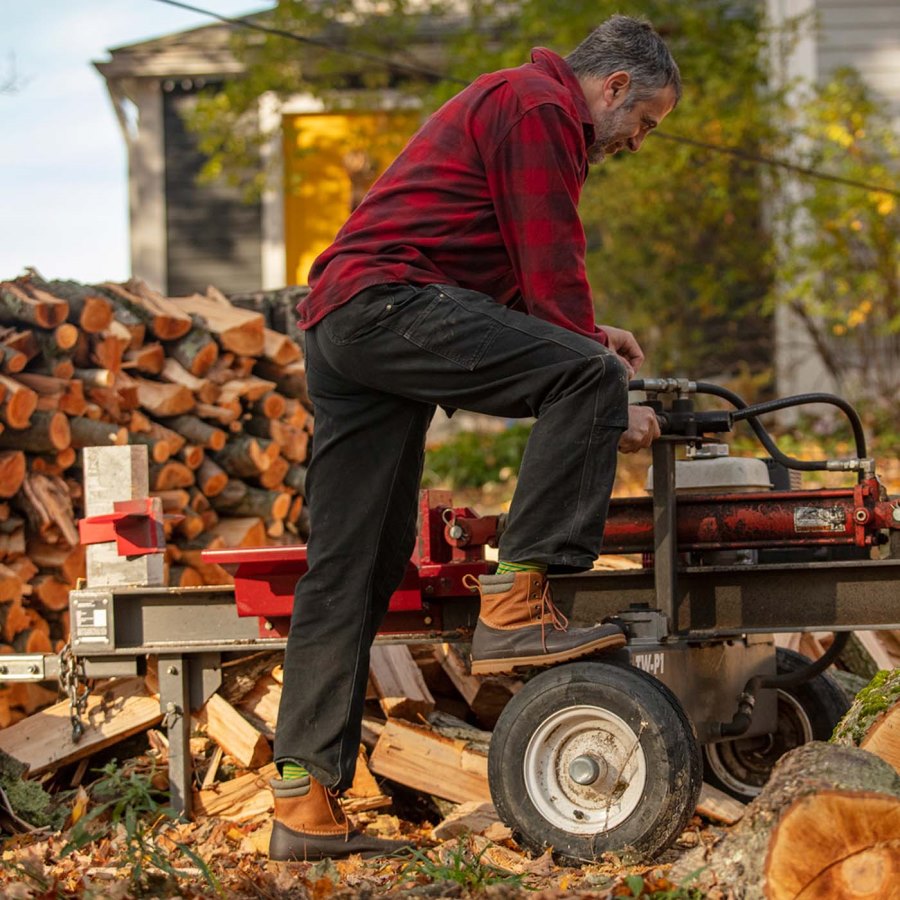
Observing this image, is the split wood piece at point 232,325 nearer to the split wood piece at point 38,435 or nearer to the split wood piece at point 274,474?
the split wood piece at point 274,474

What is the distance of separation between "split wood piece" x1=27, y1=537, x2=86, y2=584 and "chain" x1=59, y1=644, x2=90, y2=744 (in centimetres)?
119

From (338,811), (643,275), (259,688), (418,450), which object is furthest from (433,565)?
(643,275)

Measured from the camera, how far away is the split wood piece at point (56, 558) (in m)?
6.02

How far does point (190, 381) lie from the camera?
22.1 ft

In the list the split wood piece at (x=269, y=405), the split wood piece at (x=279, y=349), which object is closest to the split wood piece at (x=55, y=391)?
the split wood piece at (x=269, y=405)

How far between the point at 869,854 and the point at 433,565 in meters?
1.77

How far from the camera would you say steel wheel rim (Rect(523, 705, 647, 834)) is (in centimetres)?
369

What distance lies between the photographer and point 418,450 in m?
3.96

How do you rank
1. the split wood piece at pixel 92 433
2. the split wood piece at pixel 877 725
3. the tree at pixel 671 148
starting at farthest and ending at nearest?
the tree at pixel 671 148
the split wood piece at pixel 92 433
the split wood piece at pixel 877 725

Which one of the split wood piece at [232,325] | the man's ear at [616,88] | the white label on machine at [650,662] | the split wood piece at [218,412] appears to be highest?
the man's ear at [616,88]

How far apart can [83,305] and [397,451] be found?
9.57ft

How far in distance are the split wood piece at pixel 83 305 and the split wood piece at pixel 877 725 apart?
153 inches

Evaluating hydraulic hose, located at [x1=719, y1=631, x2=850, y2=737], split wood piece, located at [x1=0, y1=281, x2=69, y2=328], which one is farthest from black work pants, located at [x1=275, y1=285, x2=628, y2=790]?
split wood piece, located at [x1=0, y1=281, x2=69, y2=328]

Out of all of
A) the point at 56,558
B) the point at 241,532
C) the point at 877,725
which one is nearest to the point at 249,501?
the point at 241,532
